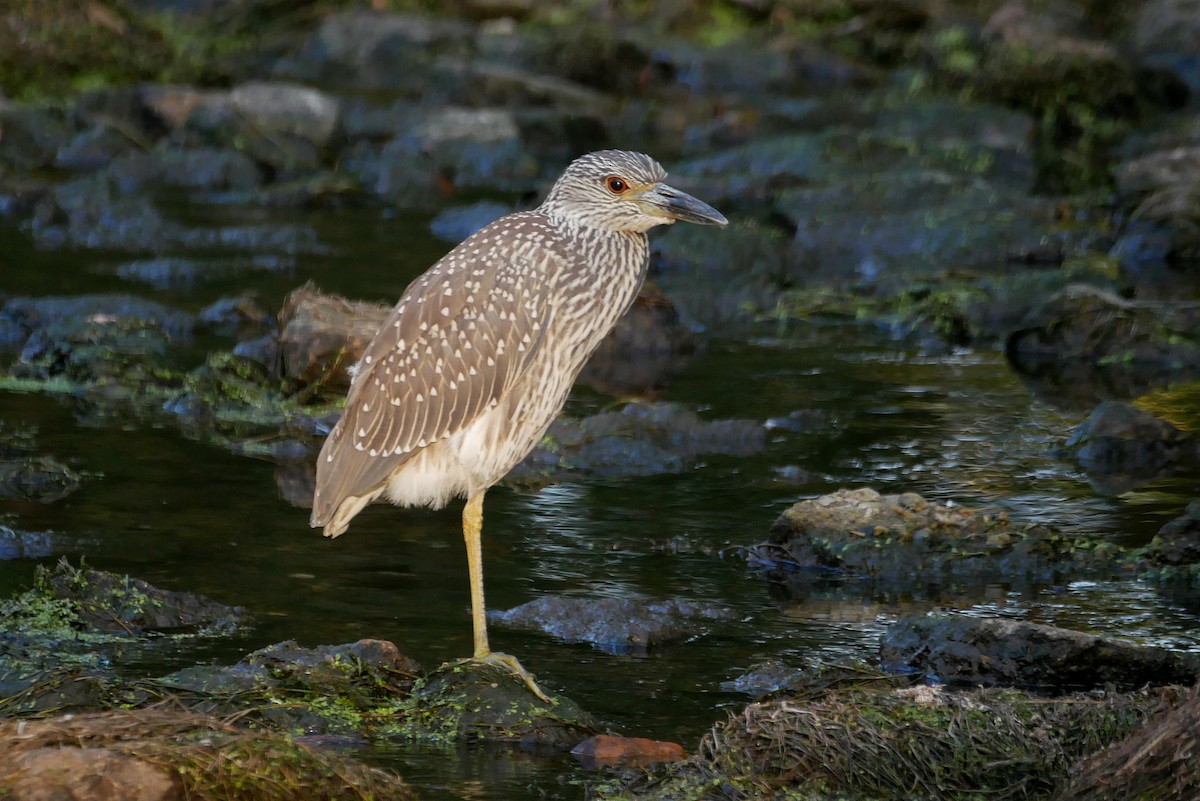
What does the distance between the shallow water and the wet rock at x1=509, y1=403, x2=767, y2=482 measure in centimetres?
17

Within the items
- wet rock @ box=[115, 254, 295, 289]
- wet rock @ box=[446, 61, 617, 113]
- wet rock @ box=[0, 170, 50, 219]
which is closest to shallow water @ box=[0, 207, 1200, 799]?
wet rock @ box=[115, 254, 295, 289]

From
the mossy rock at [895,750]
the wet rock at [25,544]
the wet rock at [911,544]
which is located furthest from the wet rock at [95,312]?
the mossy rock at [895,750]

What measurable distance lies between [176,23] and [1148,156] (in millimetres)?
11702

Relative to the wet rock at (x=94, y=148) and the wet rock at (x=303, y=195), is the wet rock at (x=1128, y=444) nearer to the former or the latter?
the wet rock at (x=303, y=195)

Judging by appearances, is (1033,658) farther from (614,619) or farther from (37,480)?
(37,480)

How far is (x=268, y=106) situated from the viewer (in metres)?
16.3

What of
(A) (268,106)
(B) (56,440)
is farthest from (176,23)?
(B) (56,440)

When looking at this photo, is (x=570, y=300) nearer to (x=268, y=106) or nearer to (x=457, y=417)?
(x=457, y=417)

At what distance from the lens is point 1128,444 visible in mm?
8141

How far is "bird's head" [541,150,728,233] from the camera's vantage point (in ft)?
20.1

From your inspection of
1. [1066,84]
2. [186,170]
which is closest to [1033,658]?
[186,170]

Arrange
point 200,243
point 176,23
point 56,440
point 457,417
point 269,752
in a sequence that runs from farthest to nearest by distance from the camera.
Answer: point 176,23
point 200,243
point 56,440
point 457,417
point 269,752

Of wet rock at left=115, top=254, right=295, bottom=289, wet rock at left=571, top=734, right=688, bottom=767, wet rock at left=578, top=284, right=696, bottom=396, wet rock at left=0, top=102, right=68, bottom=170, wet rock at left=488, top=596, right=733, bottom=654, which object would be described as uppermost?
wet rock at left=0, top=102, right=68, bottom=170

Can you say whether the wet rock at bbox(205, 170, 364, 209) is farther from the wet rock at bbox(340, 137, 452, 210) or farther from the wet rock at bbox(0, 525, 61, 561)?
the wet rock at bbox(0, 525, 61, 561)
